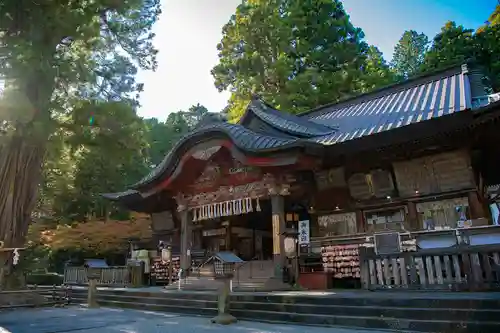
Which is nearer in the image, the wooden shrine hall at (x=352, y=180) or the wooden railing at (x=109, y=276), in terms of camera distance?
the wooden shrine hall at (x=352, y=180)

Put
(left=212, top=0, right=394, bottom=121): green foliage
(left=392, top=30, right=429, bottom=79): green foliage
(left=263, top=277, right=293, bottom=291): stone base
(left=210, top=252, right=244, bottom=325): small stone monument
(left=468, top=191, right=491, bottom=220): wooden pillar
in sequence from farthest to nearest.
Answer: (left=392, top=30, right=429, bottom=79): green foliage, (left=212, top=0, right=394, bottom=121): green foliage, (left=263, top=277, right=293, bottom=291): stone base, (left=468, top=191, right=491, bottom=220): wooden pillar, (left=210, top=252, right=244, bottom=325): small stone monument

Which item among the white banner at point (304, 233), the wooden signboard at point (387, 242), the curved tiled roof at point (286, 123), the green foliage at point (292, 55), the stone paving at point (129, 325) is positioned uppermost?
the green foliage at point (292, 55)

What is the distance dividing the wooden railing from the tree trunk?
11.6 ft

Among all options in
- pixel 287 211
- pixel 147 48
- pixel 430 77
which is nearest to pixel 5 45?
pixel 147 48

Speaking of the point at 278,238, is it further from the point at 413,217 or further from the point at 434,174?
the point at 434,174

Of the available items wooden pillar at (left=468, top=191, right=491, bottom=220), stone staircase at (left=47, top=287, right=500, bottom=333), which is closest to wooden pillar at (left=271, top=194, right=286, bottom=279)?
stone staircase at (left=47, top=287, right=500, bottom=333)

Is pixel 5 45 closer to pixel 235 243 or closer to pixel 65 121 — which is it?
pixel 65 121

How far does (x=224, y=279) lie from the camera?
25.6 feet

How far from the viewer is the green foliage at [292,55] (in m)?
24.3

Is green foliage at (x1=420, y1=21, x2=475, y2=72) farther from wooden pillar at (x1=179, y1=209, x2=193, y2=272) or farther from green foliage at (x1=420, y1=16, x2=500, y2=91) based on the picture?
wooden pillar at (x1=179, y1=209, x2=193, y2=272)

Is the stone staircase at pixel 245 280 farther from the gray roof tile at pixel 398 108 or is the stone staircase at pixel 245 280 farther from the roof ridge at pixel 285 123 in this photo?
the roof ridge at pixel 285 123

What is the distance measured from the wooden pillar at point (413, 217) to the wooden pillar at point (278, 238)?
3.69 metres

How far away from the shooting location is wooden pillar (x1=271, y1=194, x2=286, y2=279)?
10307 millimetres

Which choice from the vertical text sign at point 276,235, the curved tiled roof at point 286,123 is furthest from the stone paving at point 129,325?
the curved tiled roof at point 286,123
